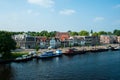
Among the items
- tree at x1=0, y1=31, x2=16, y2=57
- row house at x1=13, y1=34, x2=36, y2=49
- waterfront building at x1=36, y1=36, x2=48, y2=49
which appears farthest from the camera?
waterfront building at x1=36, y1=36, x2=48, y2=49

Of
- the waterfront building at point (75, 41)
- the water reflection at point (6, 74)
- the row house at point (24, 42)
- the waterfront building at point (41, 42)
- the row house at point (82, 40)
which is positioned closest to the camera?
the water reflection at point (6, 74)

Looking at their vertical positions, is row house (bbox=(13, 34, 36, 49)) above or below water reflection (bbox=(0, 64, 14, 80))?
above

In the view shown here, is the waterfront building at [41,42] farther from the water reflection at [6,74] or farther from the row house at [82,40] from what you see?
the water reflection at [6,74]

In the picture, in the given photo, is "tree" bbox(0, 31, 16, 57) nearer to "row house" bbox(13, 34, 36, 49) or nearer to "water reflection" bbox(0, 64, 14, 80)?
"water reflection" bbox(0, 64, 14, 80)

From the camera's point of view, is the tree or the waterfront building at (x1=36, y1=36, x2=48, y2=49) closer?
the tree

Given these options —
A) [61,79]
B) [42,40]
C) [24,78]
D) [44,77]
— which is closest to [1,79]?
[24,78]

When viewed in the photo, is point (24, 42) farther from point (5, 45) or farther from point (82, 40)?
point (82, 40)

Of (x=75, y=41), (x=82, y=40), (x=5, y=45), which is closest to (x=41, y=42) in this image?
(x=75, y=41)

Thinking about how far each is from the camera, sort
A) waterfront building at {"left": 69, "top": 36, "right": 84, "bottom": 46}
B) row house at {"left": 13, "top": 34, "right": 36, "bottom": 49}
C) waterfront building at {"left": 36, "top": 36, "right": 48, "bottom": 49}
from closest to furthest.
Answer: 1. row house at {"left": 13, "top": 34, "right": 36, "bottom": 49}
2. waterfront building at {"left": 36, "top": 36, "right": 48, "bottom": 49}
3. waterfront building at {"left": 69, "top": 36, "right": 84, "bottom": 46}

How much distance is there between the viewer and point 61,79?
5362 cm

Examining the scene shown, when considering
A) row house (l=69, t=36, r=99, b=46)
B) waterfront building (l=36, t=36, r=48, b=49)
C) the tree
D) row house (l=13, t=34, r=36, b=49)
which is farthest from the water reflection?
row house (l=69, t=36, r=99, b=46)

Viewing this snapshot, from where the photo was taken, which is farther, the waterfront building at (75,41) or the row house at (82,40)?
the row house at (82,40)

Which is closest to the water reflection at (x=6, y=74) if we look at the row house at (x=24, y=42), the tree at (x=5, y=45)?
the tree at (x=5, y=45)

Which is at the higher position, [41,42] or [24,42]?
[24,42]
